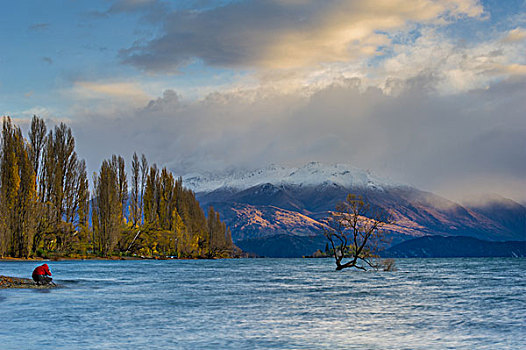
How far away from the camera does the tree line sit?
89.5 metres

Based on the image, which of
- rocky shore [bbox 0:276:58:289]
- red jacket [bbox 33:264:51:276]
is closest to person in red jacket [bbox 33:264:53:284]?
red jacket [bbox 33:264:51:276]

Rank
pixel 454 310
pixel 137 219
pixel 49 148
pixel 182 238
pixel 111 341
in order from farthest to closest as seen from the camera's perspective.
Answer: pixel 182 238 → pixel 137 219 → pixel 49 148 → pixel 454 310 → pixel 111 341

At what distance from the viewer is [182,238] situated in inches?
5925

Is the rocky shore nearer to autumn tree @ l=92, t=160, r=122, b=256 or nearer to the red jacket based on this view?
the red jacket

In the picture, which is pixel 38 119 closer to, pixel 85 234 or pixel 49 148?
pixel 49 148

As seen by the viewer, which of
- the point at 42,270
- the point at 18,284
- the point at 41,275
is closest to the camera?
the point at 41,275

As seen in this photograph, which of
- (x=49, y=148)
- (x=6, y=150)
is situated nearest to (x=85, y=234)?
(x=49, y=148)

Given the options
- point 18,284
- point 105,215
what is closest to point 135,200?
point 105,215

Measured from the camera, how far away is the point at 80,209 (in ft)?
375

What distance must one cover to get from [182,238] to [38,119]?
54405 mm

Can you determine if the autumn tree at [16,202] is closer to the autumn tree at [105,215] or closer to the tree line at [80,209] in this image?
the tree line at [80,209]

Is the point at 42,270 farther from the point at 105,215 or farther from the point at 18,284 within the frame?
the point at 105,215

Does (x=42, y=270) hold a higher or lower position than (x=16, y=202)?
lower

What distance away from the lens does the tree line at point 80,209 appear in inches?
3524
